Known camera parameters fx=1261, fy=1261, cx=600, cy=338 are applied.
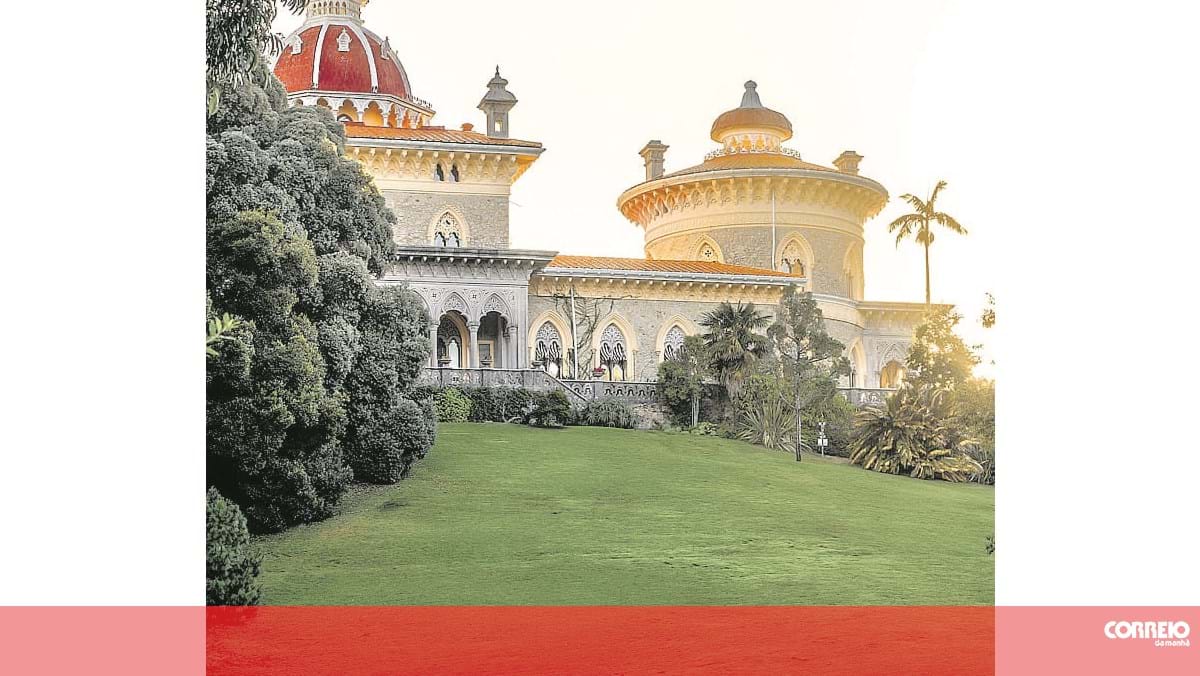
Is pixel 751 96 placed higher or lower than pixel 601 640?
higher

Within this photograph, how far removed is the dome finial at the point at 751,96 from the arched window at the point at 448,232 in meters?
6.17

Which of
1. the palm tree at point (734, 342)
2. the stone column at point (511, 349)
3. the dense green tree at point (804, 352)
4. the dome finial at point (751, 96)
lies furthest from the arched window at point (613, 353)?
the dome finial at point (751, 96)

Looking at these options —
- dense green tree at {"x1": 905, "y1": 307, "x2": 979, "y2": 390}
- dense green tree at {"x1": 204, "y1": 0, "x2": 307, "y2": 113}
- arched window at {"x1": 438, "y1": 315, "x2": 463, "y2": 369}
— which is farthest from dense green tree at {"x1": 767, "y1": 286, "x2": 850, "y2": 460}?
dense green tree at {"x1": 204, "y1": 0, "x2": 307, "y2": 113}

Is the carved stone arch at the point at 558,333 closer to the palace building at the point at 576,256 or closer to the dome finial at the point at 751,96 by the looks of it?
the palace building at the point at 576,256

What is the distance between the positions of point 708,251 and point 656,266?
77 centimetres

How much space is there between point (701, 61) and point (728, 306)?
4.85 m

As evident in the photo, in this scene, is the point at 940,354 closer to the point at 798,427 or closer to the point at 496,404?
the point at 798,427

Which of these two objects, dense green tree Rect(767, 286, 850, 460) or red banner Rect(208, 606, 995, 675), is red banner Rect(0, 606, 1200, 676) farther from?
dense green tree Rect(767, 286, 850, 460)

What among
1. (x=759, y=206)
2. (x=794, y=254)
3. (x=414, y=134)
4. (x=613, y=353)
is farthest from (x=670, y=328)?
(x=414, y=134)

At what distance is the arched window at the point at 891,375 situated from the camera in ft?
45.2

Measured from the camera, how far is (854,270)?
47.7 ft
